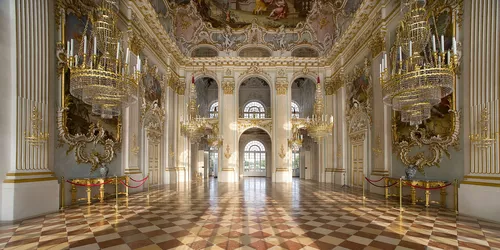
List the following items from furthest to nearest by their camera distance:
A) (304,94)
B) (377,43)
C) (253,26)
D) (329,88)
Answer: (304,94), (253,26), (329,88), (377,43)

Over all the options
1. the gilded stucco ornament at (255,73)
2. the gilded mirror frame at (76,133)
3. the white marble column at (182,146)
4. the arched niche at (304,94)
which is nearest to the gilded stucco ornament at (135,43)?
the gilded mirror frame at (76,133)

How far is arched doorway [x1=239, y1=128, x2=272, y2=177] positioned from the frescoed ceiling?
879 centimetres

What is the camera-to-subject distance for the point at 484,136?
6.64 m

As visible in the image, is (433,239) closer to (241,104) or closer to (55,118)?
(55,118)

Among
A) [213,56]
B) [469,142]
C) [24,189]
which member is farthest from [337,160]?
[24,189]

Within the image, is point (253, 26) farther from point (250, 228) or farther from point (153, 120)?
point (250, 228)

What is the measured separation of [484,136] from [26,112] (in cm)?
1133

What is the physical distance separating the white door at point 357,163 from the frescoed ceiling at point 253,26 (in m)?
7.72

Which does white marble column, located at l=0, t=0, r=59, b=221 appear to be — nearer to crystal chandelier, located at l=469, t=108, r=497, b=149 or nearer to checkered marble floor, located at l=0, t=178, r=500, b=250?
checkered marble floor, located at l=0, t=178, r=500, b=250

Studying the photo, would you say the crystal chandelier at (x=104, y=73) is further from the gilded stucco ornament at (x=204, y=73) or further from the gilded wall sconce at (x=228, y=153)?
the gilded stucco ornament at (x=204, y=73)

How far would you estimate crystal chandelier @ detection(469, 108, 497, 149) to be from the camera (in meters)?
6.52

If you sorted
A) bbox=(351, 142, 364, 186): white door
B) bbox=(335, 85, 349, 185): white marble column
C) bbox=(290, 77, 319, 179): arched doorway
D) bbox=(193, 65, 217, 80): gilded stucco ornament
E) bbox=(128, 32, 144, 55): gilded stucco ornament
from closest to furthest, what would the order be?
bbox=(128, 32, 144, 55): gilded stucco ornament → bbox=(351, 142, 364, 186): white door → bbox=(335, 85, 349, 185): white marble column → bbox=(193, 65, 217, 80): gilded stucco ornament → bbox=(290, 77, 319, 179): arched doorway

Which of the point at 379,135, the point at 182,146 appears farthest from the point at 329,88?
the point at 182,146

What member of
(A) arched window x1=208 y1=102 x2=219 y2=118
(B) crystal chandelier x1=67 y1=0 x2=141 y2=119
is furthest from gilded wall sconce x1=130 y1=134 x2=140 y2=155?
(A) arched window x1=208 y1=102 x2=219 y2=118
